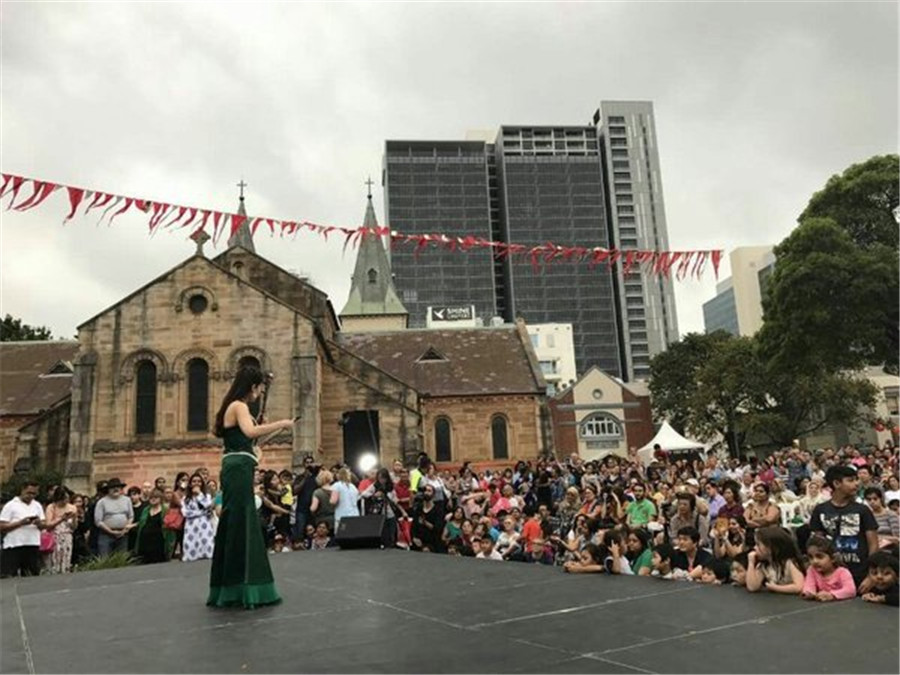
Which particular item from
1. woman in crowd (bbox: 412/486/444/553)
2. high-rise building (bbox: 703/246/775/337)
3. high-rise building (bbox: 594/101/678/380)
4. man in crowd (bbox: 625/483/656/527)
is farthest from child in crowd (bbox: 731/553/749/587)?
high-rise building (bbox: 594/101/678/380)

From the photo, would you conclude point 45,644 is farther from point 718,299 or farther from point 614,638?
point 718,299

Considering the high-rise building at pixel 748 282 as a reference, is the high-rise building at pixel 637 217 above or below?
above

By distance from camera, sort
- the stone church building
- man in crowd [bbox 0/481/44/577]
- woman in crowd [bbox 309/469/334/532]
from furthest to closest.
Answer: the stone church building
woman in crowd [bbox 309/469/334/532]
man in crowd [bbox 0/481/44/577]

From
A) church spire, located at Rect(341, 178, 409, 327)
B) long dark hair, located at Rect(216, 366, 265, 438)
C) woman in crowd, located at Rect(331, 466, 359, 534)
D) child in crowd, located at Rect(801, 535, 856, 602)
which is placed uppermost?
church spire, located at Rect(341, 178, 409, 327)

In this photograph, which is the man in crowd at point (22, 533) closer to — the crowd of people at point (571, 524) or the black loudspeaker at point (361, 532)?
the crowd of people at point (571, 524)

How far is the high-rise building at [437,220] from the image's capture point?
128 metres

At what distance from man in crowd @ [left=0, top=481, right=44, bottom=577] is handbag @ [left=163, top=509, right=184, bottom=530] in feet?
6.55

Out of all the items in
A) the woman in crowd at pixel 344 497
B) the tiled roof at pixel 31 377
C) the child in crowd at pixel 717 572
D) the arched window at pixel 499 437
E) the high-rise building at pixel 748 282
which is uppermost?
the high-rise building at pixel 748 282

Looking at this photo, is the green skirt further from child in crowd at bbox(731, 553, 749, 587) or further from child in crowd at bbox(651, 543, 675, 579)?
child in crowd at bbox(651, 543, 675, 579)

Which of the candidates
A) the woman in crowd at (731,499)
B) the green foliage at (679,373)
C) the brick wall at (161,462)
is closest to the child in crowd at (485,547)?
the woman in crowd at (731,499)

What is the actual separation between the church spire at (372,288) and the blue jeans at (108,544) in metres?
46.5

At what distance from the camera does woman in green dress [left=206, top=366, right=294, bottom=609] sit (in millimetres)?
5988

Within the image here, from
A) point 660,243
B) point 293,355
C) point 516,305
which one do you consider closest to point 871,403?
point 293,355

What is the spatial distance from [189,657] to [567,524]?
10251 millimetres
